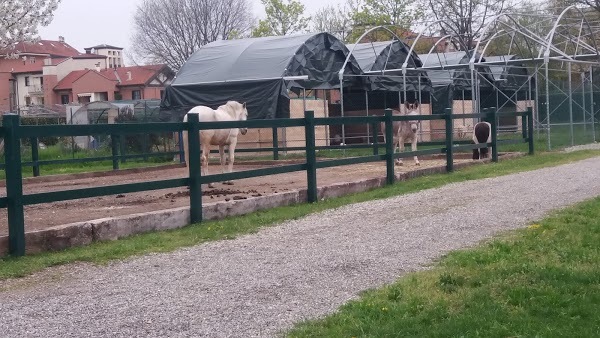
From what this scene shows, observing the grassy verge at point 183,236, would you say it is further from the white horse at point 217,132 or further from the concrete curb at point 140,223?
the white horse at point 217,132

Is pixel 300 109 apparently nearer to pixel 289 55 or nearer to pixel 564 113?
pixel 289 55

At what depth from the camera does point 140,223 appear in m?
10.5

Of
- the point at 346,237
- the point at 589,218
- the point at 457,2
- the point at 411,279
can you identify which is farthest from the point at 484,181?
the point at 457,2

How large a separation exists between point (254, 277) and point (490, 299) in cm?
230

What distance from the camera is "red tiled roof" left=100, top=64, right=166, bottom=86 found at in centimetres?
7544

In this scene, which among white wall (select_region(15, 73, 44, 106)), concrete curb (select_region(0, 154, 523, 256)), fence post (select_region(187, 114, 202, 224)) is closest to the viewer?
concrete curb (select_region(0, 154, 523, 256))

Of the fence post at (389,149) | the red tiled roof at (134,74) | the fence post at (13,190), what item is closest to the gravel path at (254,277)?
the fence post at (13,190)

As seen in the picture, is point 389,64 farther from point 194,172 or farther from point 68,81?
point 68,81

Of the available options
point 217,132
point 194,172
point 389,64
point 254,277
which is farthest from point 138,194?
point 389,64

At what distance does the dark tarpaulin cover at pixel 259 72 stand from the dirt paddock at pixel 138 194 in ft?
16.5

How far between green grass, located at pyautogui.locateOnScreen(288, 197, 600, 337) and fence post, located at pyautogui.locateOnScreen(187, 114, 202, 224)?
4087mm

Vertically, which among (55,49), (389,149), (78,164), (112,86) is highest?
(55,49)

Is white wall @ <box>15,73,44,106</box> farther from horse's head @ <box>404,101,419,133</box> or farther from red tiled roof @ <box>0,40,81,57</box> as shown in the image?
horse's head @ <box>404,101,419,133</box>

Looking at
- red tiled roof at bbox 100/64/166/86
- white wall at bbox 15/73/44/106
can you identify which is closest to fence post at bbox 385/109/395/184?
red tiled roof at bbox 100/64/166/86
